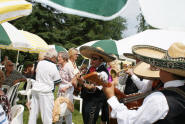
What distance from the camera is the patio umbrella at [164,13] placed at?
44.9 inches

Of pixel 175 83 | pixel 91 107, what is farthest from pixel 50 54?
pixel 175 83

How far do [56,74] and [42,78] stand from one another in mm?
305

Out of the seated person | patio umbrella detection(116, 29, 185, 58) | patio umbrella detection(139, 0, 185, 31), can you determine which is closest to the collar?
patio umbrella detection(139, 0, 185, 31)

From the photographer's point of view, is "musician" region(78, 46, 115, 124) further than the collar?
Yes

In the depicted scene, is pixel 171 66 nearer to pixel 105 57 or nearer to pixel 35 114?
pixel 105 57

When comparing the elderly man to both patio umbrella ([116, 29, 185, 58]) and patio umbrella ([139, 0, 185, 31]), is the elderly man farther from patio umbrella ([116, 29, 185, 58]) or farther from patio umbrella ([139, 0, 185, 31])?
patio umbrella ([139, 0, 185, 31])

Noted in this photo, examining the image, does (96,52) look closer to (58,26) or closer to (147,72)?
(147,72)

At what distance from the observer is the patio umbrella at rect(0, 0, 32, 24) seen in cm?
190

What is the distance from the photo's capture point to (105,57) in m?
3.54

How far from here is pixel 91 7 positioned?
36.8 inches

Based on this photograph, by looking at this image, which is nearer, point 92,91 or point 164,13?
point 164,13

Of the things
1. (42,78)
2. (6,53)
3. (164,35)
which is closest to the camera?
(42,78)

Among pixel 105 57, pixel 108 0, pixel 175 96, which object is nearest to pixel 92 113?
pixel 105 57

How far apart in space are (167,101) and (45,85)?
336 cm
